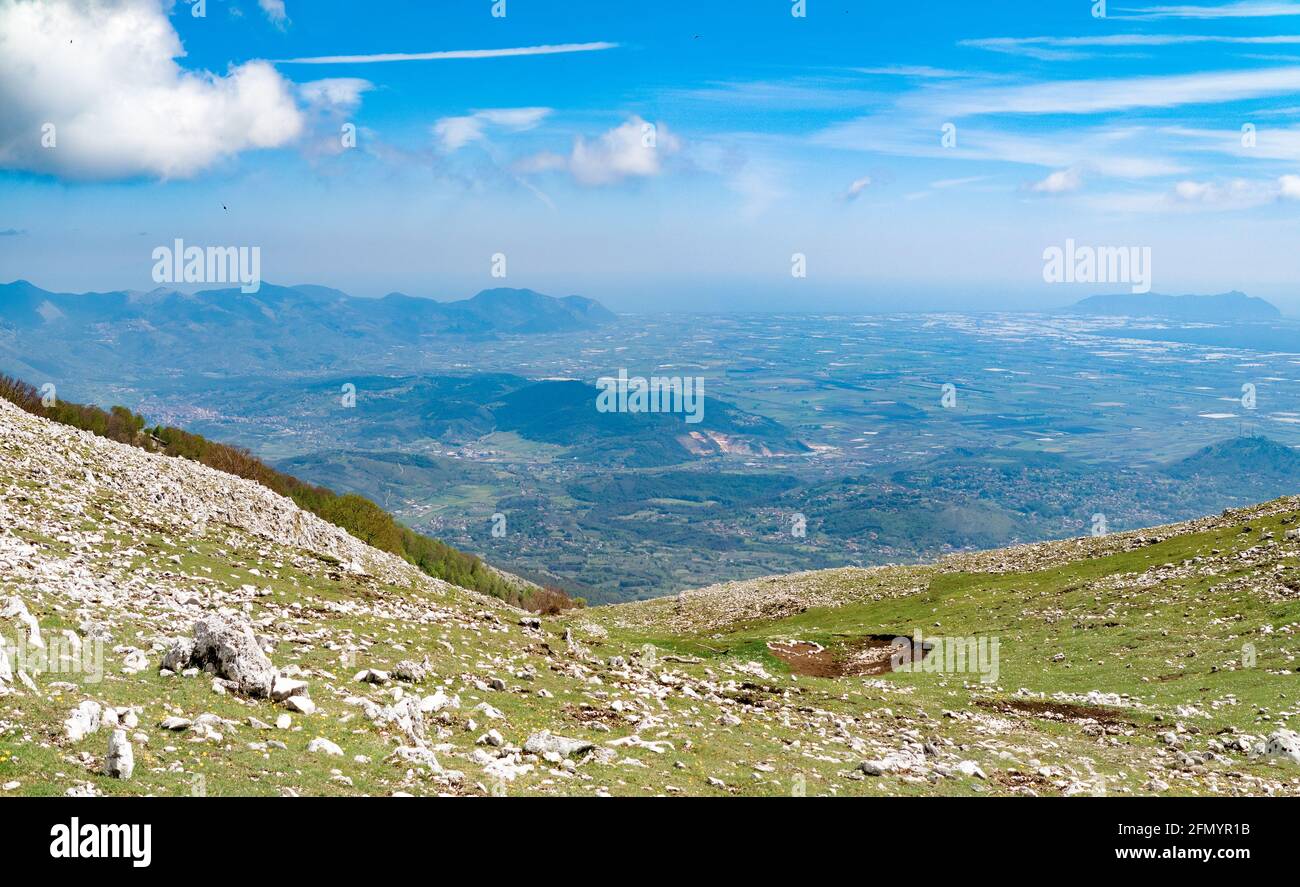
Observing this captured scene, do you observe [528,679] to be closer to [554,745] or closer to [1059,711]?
[554,745]

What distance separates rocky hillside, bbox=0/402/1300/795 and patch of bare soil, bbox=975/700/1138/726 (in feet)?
0.46

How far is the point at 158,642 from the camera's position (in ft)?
64.3

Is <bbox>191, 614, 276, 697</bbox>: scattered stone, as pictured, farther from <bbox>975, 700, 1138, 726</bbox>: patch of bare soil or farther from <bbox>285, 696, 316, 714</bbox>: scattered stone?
<bbox>975, 700, 1138, 726</bbox>: patch of bare soil

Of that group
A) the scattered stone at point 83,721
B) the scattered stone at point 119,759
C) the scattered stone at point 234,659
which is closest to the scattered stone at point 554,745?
the scattered stone at point 234,659

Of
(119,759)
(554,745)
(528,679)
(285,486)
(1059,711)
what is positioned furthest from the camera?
(285,486)

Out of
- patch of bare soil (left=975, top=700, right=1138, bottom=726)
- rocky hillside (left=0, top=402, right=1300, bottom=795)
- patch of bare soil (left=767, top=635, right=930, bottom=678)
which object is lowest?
patch of bare soil (left=767, top=635, right=930, bottom=678)

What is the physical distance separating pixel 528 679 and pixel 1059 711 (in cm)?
1799

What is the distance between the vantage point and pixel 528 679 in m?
24.7

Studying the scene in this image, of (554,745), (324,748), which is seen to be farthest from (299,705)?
(554,745)

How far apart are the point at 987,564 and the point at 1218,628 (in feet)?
95.6

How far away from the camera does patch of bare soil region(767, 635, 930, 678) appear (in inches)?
1496

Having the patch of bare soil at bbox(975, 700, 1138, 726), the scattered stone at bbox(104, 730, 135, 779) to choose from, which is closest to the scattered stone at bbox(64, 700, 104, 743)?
the scattered stone at bbox(104, 730, 135, 779)

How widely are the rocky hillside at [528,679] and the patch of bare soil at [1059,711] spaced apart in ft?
0.46
